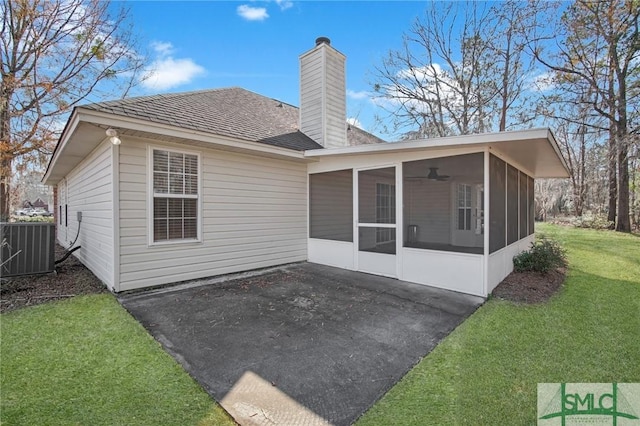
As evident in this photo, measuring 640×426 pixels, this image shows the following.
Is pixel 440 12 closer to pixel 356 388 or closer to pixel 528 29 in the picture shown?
pixel 528 29

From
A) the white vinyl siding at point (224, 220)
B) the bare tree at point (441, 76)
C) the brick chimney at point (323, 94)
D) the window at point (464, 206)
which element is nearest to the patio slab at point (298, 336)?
the white vinyl siding at point (224, 220)

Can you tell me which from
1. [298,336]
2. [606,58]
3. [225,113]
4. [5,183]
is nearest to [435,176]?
[298,336]

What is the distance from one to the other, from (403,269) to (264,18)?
720 centimetres

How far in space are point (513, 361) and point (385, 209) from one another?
337 centimetres

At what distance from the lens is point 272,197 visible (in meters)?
6.75

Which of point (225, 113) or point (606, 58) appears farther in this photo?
point (606, 58)

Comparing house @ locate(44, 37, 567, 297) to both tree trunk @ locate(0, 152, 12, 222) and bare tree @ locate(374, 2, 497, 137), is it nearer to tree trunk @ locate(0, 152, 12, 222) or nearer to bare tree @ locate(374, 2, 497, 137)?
tree trunk @ locate(0, 152, 12, 222)

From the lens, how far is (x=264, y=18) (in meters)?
8.02

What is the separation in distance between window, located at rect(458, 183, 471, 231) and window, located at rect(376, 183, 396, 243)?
3.63 feet

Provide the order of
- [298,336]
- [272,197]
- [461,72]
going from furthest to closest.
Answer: [461,72] → [272,197] → [298,336]

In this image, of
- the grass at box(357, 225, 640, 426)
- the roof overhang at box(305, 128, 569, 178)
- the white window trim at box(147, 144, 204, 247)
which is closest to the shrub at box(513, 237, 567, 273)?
the grass at box(357, 225, 640, 426)

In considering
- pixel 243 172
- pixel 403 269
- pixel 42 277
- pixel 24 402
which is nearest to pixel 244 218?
pixel 243 172

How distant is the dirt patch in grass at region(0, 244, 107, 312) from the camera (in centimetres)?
450

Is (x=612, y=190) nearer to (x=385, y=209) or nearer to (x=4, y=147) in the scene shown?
(x=385, y=209)
